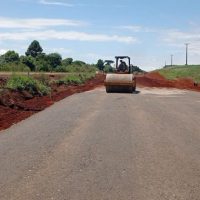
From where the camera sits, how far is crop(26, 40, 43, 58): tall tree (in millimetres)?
113375

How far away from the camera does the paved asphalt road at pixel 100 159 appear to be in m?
7.89

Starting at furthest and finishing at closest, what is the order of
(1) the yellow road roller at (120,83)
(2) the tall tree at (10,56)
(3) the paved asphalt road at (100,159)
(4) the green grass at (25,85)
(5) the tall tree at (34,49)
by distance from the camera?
(5) the tall tree at (34,49), (2) the tall tree at (10,56), (1) the yellow road roller at (120,83), (4) the green grass at (25,85), (3) the paved asphalt road at (100,159)

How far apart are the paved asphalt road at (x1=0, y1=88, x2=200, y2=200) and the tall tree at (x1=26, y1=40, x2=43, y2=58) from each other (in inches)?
3846

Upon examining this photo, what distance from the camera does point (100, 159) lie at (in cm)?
1023

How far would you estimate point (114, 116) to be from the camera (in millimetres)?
17969

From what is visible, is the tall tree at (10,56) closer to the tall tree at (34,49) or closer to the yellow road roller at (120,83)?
the tall tree at (34,49)

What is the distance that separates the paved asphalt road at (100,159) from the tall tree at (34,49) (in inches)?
3846

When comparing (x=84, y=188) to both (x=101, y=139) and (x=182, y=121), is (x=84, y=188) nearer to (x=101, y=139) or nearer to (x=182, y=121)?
(x=101, y=139)

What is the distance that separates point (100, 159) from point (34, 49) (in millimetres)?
105737

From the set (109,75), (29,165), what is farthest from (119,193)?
(109,75)

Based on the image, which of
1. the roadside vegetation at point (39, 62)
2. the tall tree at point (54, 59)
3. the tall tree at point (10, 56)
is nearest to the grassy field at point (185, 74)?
the roadside vegetation at point (39, 62)

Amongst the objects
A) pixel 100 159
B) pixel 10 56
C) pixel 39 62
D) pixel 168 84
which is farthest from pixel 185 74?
pixel 100 159

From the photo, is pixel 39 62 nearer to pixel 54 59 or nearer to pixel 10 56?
pixel 10 56

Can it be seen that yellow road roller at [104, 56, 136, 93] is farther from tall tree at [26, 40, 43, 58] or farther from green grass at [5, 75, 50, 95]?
tall tree at [26, 40, 43, 58]
